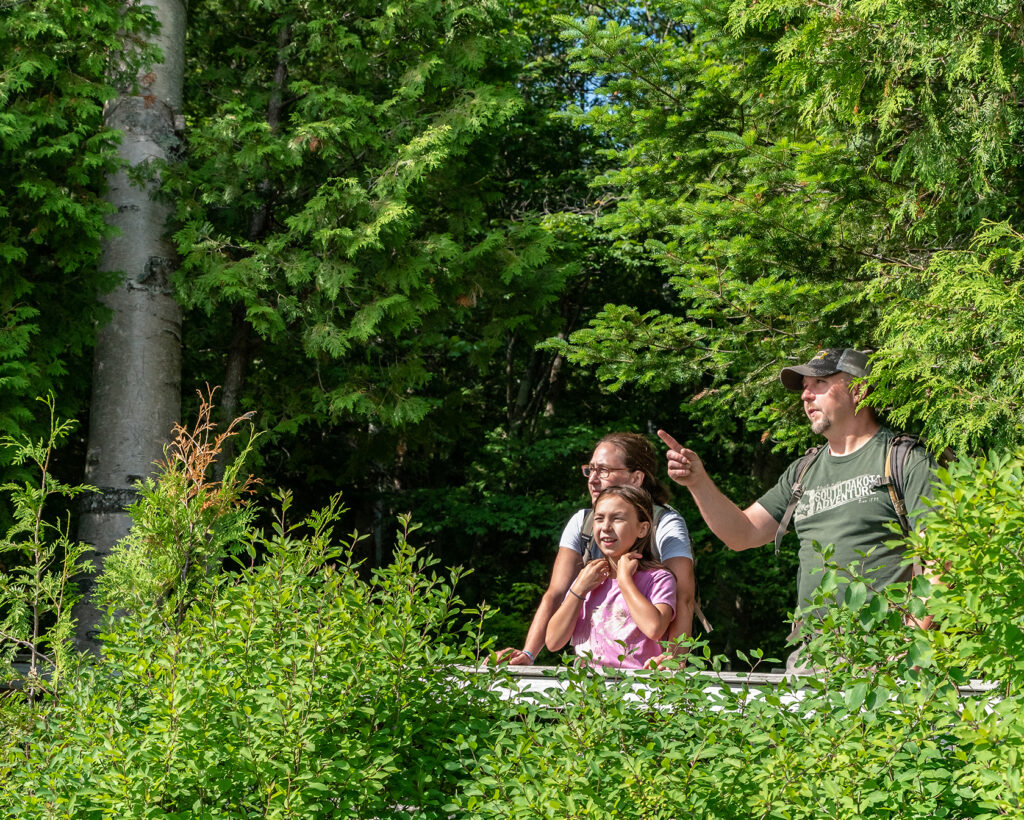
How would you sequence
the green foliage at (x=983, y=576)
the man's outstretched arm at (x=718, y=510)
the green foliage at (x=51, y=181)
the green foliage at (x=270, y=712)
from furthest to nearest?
the green foliage at (x=51, y=181)
the man's outstretched arm at (x=718, y=510)
the green foliage at (x=270, y=712)
the green foliage at (x=983, y=576)

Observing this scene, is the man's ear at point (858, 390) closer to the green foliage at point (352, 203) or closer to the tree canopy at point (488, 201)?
the tree canopy at point (488, 201)

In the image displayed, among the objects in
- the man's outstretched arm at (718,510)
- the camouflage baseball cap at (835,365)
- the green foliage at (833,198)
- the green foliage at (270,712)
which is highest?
the green foliage at (833,198)

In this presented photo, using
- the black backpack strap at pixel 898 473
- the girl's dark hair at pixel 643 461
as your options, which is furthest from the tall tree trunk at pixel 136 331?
the black backpack strap at pixel 898 473

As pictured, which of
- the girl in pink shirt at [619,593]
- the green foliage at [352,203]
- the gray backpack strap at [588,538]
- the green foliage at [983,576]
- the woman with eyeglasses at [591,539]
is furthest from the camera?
the green foliage at [352,203]

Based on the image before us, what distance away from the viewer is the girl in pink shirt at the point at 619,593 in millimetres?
3512

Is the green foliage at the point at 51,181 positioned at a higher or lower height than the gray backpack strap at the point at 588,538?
higher

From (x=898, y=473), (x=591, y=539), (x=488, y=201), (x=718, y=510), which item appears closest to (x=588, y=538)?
(x=591, y=539)

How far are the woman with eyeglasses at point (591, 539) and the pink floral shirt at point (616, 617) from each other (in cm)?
8

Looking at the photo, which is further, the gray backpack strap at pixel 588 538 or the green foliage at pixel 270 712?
the gray backpack strap at pixel 588 538

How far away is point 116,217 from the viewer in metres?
7.01

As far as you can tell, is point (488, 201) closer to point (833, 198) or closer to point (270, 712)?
point (833, 198)

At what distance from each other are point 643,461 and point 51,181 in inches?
176

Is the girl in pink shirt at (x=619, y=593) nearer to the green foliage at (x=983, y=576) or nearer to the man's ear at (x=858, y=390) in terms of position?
the man's ear at (x=858, y=390)

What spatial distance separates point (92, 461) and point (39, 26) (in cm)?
272
